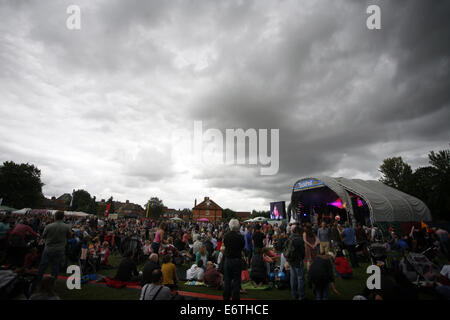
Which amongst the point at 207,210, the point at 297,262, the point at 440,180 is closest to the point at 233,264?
the point at 297,262

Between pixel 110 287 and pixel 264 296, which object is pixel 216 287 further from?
pixel 110 287

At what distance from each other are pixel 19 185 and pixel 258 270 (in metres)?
62.9

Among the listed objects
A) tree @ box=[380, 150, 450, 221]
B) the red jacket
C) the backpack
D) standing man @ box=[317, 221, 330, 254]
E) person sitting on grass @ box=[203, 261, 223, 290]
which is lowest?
person sitting on grass @ box=[203, 261, 223, 290]

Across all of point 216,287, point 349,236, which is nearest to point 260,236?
point 216,287

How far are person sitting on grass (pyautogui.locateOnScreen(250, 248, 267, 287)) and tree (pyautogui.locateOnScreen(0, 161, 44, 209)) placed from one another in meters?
62.0

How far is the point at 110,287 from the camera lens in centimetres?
662

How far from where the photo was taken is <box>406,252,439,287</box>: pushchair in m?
6.36

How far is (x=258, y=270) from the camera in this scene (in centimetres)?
710

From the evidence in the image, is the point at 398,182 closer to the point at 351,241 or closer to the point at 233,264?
the point at 351,241

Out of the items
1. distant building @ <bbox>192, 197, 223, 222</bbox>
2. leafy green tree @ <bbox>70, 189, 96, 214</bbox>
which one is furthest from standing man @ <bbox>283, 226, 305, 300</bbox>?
leafy green tree @ <bbox>70, 189, 96, 214</bbox>

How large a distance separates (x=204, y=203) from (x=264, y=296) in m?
78.6

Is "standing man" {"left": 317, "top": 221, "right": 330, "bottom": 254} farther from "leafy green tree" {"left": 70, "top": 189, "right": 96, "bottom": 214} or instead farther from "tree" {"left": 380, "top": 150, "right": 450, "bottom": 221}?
"leafy green tree" {"left": 70, "top": 189, "right": 96, "bottom": 214}

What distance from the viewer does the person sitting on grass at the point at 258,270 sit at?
709 cm

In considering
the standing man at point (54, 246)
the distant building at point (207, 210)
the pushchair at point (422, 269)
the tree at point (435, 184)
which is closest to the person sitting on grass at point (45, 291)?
the standing man at point (54, 246)
